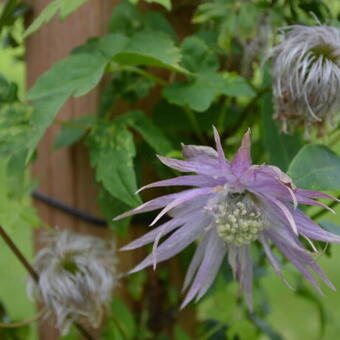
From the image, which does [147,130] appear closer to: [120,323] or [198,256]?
[198,256]

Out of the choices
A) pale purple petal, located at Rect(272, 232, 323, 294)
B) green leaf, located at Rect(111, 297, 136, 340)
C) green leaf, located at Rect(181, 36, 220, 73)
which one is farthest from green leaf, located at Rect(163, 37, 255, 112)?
green leaf, located at Rect(111, 297, 136, 340)

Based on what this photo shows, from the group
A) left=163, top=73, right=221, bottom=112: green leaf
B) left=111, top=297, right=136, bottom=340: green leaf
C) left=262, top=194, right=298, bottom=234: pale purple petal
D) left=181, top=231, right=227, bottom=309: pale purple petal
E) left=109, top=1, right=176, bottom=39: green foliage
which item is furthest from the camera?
left=111, top=297, right=136, bottom=340: green leaf

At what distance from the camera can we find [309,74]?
84 cm

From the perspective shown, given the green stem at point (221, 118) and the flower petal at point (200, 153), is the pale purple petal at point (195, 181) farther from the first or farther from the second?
the green stem at point (221, 118)

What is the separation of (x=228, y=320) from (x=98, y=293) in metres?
0.38

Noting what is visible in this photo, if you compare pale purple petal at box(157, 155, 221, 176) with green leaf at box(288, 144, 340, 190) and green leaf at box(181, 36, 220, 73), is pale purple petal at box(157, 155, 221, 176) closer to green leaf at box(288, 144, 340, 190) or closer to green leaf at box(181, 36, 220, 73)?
green leaf at box(288, 144, 340, 190)

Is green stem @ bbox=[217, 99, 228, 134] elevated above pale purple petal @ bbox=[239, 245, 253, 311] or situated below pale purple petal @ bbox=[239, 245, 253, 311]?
above

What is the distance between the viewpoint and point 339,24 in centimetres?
95

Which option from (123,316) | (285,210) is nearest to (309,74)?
(285,210)

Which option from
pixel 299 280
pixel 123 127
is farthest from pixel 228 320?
pixel 123 127

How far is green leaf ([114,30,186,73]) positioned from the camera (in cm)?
85

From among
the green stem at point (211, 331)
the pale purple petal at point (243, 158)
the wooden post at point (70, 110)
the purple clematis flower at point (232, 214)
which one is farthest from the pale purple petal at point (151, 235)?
the green stem at point (211, 331)

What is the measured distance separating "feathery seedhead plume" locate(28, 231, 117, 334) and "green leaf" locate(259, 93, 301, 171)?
318 millimetres

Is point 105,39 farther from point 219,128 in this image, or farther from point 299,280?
point 299,280
